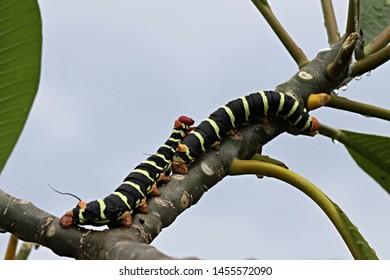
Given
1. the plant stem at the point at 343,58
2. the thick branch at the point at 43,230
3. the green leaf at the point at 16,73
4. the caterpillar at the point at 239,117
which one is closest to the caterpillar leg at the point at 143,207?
the thick branch at the point at 43,230

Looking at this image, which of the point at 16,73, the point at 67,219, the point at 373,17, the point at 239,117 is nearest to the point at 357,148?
the point at 239,117

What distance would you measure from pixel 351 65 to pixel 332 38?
8.2 inches

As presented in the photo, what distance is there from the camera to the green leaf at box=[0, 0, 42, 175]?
1350 mm

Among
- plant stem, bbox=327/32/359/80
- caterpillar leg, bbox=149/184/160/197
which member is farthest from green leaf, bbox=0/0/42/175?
plant stem, bbox=327/32/359/80

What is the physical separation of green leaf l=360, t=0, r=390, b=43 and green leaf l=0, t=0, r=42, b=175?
1413mm

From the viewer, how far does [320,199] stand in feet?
6.01

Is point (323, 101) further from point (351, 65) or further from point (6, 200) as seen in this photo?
point (6, 200)

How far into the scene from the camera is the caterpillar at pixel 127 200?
1595 mm

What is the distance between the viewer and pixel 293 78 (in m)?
2.15

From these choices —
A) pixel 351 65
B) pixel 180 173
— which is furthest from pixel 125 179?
pixel 351 65

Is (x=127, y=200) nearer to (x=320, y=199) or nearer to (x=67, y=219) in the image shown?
(x=67, y=219)

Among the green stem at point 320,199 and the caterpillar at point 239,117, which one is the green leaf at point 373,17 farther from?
the green stem at point 320,199

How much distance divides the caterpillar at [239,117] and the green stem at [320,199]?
0.46 feet

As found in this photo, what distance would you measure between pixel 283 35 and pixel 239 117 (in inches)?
13.4
